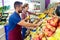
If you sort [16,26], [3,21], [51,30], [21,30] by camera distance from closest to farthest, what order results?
[51,30] < [16,26] < [21,30] < [3,21]

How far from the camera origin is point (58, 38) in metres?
1.66

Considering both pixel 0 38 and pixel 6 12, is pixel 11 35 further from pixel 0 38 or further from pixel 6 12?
pixel 6 12

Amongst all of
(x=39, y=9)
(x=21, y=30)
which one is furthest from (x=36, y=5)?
(x=21, y=30)

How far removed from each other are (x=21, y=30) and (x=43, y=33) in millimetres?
1417

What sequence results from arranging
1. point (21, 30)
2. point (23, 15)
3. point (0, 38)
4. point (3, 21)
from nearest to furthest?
point (21, 30) < point (23, 15) < point (0, 38) < point (3, 21)

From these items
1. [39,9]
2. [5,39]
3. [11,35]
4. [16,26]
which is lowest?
[5,39]

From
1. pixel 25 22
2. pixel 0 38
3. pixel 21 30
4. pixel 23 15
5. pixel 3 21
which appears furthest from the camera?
pixel 3 21

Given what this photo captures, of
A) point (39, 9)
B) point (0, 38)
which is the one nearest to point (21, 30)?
point (39, 9)

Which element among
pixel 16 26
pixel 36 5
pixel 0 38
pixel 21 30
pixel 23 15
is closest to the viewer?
pixel 16 26

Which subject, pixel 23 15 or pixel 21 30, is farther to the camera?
pixel 23 15

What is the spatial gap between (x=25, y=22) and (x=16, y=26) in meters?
0.36

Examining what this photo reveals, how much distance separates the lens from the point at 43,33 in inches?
74.0

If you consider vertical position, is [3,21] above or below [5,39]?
above

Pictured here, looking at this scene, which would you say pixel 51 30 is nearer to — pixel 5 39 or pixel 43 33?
pixel 43 33
